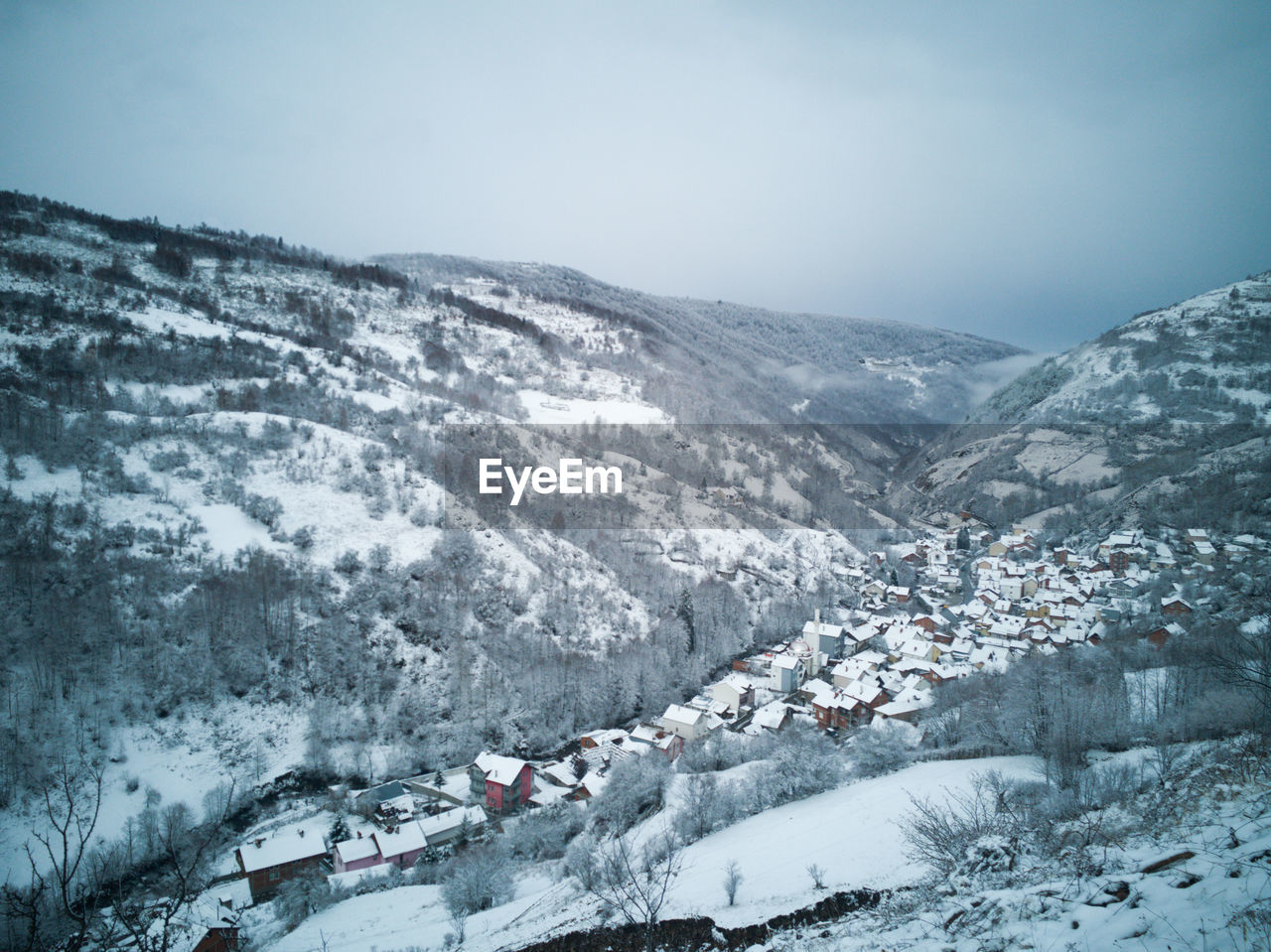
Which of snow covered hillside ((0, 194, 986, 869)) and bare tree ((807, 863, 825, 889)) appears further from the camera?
snow covered hillside ((0, 194, 986, 869))

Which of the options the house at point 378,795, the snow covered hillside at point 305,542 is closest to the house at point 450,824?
the house at point 378,795

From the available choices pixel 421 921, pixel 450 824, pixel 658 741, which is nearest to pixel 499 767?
pixel 450 824

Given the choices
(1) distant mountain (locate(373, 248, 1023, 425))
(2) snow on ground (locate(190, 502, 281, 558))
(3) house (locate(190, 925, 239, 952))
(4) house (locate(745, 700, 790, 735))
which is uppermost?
(1) distant mountain (locate(373, 248, 1023, 425))

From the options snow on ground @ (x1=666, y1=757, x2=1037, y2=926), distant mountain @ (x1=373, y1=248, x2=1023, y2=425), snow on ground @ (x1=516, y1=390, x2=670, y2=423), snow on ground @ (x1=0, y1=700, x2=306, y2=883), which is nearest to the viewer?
snow on ground @ (x1=666, y1=757, x2=1037, y2=926)

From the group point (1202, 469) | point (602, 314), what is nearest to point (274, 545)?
point (1202, 469)

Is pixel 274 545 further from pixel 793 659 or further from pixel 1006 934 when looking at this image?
pixel 1006 934

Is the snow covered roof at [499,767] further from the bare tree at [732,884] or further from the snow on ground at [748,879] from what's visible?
the bare tree at [732,884]

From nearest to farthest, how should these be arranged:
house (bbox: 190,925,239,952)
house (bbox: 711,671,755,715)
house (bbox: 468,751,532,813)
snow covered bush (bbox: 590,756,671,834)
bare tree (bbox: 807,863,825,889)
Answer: bare tree (bbox: 807,863,825,889), house (bbox: 190,925,239,952), snow covered bush (bbox: 590,756,671,834), house (bbox: 468,751,532,813), house (bbox: 711,671,755,715)

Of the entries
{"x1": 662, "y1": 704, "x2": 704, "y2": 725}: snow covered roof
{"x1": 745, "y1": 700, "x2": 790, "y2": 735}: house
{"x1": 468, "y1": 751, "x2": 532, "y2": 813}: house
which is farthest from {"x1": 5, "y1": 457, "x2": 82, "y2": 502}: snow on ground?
{"x1": 745, "y1": 700, "x2": 790, "y2": 735}: house

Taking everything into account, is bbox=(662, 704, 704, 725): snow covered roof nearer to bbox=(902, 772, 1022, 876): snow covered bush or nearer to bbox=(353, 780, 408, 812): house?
bbox=(353, 780, 408, 812): house
